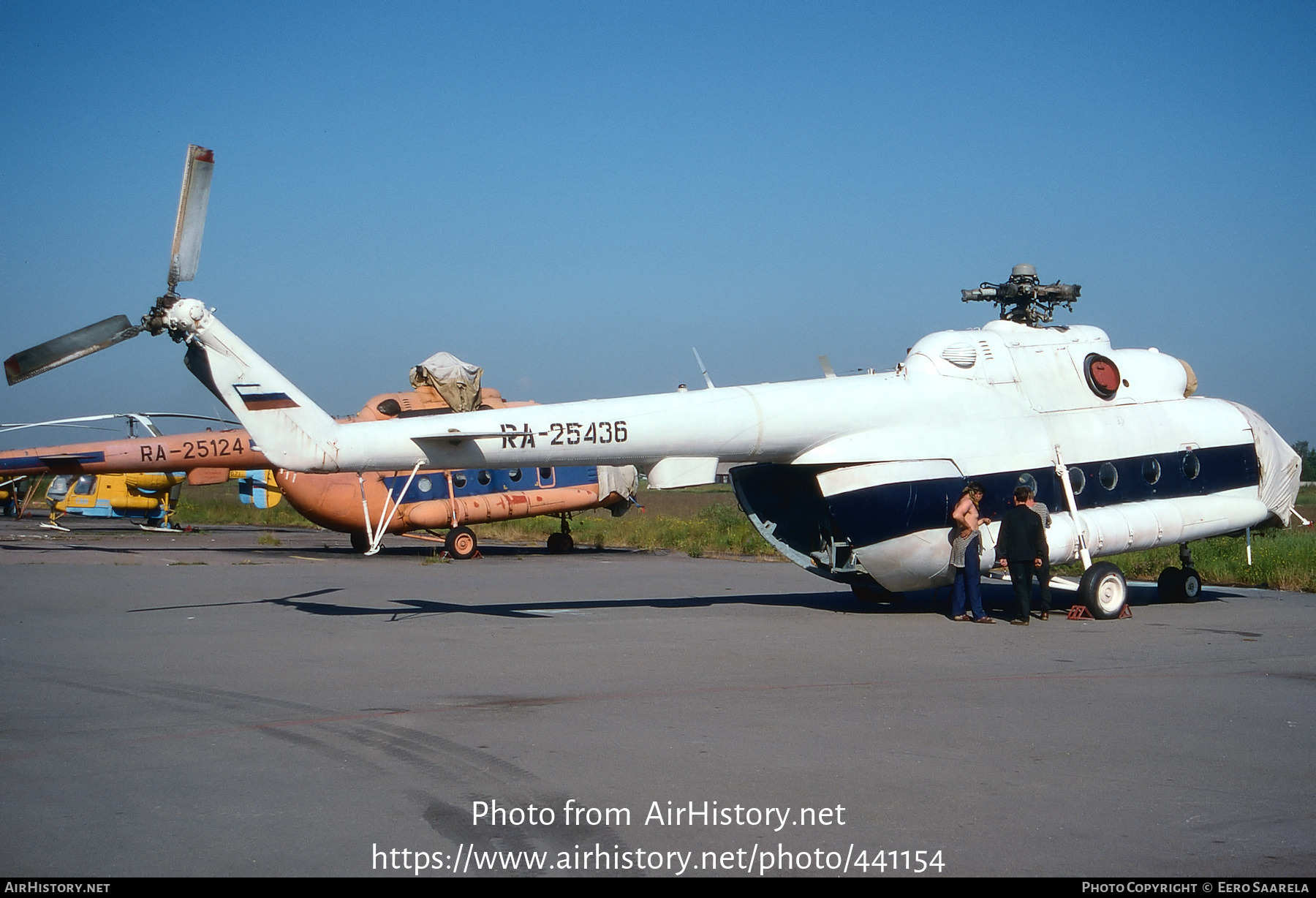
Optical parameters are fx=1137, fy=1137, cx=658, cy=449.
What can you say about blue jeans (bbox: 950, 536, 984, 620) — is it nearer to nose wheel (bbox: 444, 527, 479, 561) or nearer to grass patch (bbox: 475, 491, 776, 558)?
grass patch (bbox: 475, 491, 776, 558)

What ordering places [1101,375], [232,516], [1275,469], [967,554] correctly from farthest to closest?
[232,516], [1275,469], [1101,375], [967,554]

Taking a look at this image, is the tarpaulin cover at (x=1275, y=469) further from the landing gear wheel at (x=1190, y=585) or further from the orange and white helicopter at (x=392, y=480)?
the orange and white helicopter at (x=392, y=480)

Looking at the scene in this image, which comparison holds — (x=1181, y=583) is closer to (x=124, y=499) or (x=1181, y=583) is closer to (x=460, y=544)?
(x=460, y=544)

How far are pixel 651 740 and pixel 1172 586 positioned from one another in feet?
36.6

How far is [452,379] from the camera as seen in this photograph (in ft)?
76.8

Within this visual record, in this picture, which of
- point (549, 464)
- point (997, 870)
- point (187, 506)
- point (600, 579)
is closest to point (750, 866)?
point (997, 870)

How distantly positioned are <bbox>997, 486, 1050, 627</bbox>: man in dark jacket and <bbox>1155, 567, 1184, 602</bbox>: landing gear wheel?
374 cm

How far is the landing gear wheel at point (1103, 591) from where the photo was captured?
13539 mm

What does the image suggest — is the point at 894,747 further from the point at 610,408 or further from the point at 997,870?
the point at 610,408

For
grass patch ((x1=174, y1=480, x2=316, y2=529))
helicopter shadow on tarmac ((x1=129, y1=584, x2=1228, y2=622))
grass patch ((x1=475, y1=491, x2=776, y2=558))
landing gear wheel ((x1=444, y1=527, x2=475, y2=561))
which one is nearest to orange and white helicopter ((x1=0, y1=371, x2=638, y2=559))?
landing gear wheel ((x1=444, y1=527, x2=475, y2=561))

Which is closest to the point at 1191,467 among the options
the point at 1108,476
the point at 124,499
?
the point at 1108,476

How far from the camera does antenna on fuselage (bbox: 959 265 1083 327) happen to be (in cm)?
1548

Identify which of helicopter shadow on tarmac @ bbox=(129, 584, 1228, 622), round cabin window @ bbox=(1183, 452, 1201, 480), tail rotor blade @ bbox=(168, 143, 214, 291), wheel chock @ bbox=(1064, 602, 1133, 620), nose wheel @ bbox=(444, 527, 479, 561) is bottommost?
→ wheel chock @ bbox=(1064, 602, 1133, 620)

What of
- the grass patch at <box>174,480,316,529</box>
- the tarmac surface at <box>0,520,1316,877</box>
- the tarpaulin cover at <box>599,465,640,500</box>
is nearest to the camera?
the tarmac surface at <box>0,520,1316,877</box>
